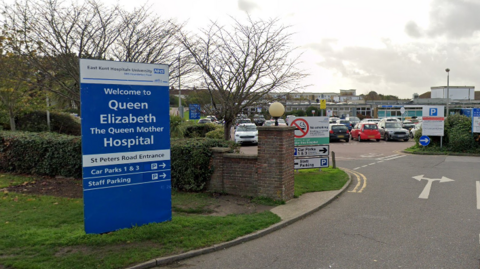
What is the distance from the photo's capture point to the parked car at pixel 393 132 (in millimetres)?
29797

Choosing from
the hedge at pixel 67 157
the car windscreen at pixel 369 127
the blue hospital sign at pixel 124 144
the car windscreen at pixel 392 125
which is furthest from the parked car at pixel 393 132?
the blue hospital sign at pixel 124 144

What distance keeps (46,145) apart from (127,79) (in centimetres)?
689

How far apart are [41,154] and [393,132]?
26.1m

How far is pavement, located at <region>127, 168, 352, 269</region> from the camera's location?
5329 mm

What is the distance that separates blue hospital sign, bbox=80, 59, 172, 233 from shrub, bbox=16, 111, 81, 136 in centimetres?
1933

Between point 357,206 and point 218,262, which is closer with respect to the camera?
point 218,262

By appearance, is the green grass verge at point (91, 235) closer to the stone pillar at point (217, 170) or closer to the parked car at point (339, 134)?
the stone pillar at point (217, 170)

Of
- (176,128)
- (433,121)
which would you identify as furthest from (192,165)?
(433,121)

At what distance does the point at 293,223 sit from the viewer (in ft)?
24.1

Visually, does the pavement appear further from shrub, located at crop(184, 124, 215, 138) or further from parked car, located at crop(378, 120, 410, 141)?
parked car, located at crop(378, 120, 410, 141)

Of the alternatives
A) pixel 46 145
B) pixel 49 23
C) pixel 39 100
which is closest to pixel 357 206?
pixel 46 145

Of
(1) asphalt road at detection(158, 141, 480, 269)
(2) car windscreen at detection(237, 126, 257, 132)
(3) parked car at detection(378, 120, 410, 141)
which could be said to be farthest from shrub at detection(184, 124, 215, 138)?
(3) parked car at detection(378, 120, 410, 141)

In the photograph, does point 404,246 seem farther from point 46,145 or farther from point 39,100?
point 39,100

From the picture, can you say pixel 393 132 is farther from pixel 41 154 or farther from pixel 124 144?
pixel 124 144
